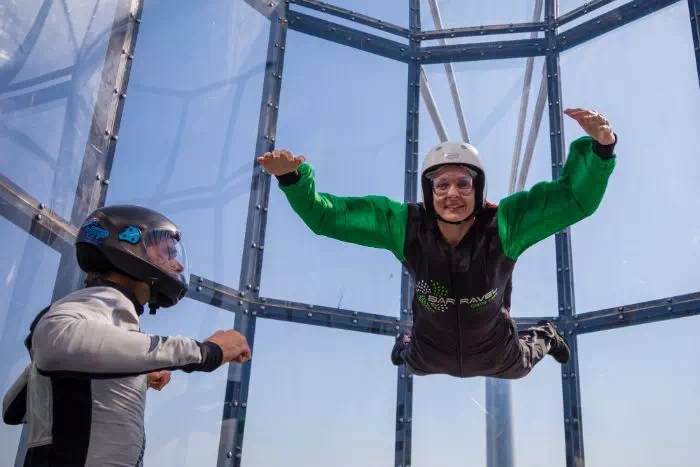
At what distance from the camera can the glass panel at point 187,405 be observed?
3.99 m

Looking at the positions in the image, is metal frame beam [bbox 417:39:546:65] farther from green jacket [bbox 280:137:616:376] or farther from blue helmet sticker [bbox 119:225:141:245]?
blue helmet sticker [bbox 119:225:141:245]

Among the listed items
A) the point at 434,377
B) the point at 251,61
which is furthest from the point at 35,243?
the point at 434,377

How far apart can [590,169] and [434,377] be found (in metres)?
2.70

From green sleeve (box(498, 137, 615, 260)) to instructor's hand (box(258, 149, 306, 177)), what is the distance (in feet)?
3.23

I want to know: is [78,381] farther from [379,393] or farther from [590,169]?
[379,393]

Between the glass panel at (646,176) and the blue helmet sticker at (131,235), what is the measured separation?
388cm

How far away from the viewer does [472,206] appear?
9.99 ft

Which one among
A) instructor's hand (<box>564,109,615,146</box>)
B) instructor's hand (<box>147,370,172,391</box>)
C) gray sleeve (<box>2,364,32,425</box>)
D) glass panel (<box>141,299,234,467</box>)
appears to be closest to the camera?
gray sleeve (<box>2,364,32,425</box>)

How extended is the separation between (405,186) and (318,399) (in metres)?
1.86

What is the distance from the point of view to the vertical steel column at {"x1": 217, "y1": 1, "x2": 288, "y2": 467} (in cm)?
443

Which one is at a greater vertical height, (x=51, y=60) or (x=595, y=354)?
(x=51, y=60)

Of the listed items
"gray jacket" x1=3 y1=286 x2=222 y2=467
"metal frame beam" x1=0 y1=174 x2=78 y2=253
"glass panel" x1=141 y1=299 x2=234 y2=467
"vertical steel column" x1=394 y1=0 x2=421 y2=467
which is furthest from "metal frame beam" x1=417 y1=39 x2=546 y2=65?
"gray jacket" x1=3 y1=286 x2=222 y2=467

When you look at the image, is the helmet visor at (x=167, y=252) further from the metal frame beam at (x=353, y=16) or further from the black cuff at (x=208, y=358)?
the metal frame beam at (x=353, y=16)

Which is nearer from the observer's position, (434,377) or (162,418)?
(162,418)
